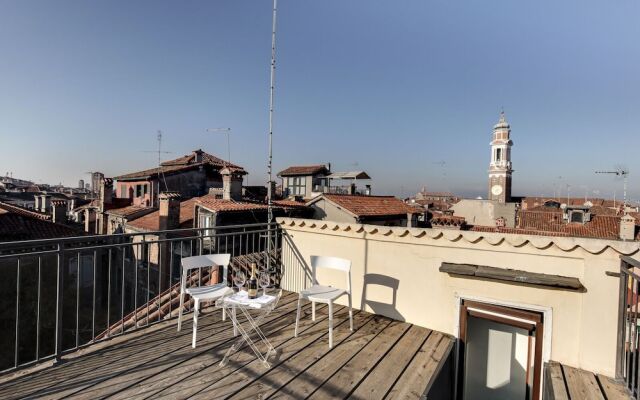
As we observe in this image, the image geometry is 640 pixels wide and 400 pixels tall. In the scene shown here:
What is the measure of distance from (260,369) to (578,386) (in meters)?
2.63

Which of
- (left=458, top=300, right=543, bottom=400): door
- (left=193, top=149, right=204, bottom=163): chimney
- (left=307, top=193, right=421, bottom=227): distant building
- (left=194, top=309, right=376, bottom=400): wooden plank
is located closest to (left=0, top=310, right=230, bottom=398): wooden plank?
(left=194, top=309, right=376, bottom=400): wooden plank

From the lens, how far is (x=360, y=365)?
108 inches

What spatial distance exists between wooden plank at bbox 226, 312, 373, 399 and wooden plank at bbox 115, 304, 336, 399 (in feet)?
0.61

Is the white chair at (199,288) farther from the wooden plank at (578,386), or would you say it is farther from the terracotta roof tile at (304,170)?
the terracotta roof tile at (304,170)

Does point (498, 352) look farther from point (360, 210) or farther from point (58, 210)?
point (58, 210)

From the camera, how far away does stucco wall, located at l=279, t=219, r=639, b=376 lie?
2791mm

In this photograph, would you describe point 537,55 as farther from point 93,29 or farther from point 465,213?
point 465,213

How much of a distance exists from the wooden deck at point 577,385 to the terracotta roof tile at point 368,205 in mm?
12070

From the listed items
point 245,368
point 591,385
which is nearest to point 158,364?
point 245,368

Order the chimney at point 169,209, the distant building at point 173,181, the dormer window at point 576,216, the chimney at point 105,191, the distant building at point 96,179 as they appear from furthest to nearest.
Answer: the dormer window at point 576,216 < the distant building at point 173,181 < the distant building at point 96,179 < the chimney at point 105,191 < the chimney at point 169,209

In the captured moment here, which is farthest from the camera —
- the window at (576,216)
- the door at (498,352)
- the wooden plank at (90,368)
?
the window at (576,216)

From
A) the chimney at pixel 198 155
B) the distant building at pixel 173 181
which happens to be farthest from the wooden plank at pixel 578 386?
the chimney at pixel 198 155

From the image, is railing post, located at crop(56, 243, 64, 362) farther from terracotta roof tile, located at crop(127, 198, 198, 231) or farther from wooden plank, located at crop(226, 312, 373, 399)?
terracotta roof tile, located at crop(127, 198, 198, 231)

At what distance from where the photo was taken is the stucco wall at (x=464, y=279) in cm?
279
